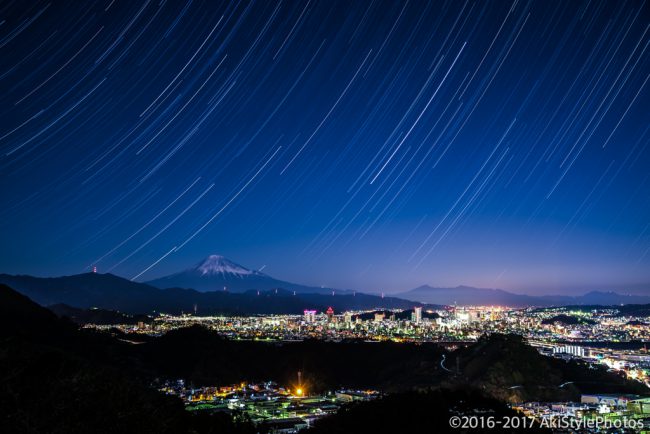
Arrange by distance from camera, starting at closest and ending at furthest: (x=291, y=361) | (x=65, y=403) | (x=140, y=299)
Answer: (x=65, y=403), (x=291, y=361), (x=140, y=299)

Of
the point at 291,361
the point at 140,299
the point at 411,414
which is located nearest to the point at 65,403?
the point at 411,414

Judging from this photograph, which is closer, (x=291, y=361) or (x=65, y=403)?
(x=65, y=403)

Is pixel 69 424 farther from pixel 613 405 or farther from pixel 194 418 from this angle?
pixel 613 405

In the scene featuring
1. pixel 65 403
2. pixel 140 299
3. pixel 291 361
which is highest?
pixel 65 403

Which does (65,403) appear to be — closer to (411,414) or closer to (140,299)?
(411,414)

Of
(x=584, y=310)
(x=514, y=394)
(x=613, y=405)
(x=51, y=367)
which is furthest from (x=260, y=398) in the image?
(x=584, y=310)

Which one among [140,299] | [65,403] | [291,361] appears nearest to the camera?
[65,403]

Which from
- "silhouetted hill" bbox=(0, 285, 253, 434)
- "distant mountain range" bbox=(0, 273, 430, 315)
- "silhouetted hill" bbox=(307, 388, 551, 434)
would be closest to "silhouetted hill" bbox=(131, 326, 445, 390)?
"silhouetted hill" bbox=(307, 388, 551, 434)

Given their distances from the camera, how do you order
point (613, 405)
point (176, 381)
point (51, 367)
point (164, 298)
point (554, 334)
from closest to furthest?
1. point (51, 367)
2. point (613, 405)
3. point (176, 381)
4. point (554, 334)
5. point (164, 298)
